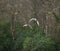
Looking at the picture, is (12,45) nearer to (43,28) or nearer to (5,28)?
(5,28)

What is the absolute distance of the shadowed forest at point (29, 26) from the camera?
5.84 m

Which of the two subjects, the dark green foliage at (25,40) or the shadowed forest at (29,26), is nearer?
the dark green foliage at (25,40)

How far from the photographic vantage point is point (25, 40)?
19.6ft

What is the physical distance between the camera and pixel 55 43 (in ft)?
19.0

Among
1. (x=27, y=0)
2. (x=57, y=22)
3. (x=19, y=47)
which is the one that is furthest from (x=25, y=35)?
(x=27, y=0)

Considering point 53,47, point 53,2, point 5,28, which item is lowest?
point 53,47

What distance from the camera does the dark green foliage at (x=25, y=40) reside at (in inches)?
225

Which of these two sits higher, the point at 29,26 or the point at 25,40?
the point at 29,26

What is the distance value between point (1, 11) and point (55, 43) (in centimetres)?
195

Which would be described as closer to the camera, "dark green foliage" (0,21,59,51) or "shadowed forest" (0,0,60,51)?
"dark green foliage" (0,21,59,51)

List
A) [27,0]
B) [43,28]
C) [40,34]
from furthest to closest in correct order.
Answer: [27,0] < [43,28] < [40,34]

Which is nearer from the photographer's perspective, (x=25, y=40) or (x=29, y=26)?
(x=25, y=40)

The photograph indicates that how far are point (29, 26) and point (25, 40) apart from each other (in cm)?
89

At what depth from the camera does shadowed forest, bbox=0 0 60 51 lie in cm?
584
